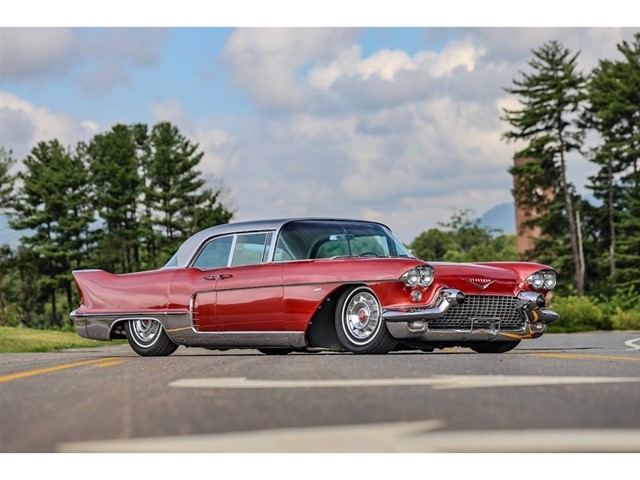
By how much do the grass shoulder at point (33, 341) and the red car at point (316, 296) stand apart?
6323 mm

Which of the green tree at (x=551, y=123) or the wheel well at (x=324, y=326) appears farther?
the green tree at (x=551, y=123)

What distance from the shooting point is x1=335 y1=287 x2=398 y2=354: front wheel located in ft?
33.3

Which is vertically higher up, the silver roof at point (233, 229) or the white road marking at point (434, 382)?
the silver roof at point (233, 229)

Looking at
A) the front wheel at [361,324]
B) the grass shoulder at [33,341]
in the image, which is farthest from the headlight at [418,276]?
the grass shoulder at [33,341]

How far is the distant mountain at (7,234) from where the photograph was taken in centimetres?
7912

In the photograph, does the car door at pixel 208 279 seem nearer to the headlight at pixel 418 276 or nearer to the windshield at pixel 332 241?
the windshield at pixel 332 241

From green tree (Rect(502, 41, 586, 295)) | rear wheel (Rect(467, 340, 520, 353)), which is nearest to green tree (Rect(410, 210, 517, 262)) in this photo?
green tree (Rect(502, 41, 586, 295))

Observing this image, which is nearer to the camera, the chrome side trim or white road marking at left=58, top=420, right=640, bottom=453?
white road marking at left=58, top=420, right=640, bottom=453

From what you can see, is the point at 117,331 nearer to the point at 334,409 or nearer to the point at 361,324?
the point at 361,324

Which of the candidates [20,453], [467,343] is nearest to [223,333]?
[467,343]

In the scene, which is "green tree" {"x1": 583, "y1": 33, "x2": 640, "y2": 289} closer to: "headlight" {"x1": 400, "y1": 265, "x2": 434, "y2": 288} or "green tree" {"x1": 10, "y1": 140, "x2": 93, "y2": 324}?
"green tree" {"x1": 10, "y1": 140, "x2": 93, "y2": 324}

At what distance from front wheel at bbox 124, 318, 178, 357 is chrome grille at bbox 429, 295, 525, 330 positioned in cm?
331

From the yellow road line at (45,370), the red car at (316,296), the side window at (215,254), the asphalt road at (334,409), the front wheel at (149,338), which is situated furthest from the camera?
the front wheel at (149,338)
